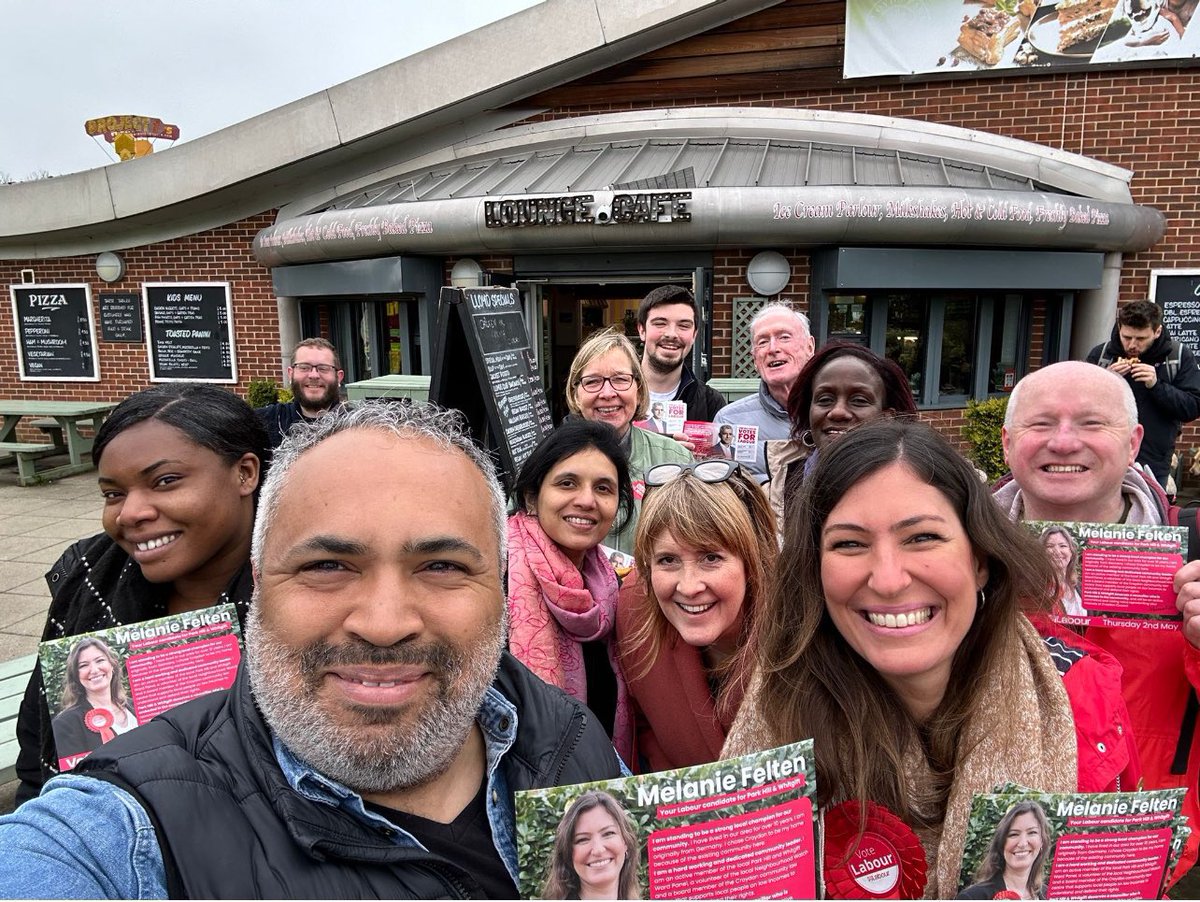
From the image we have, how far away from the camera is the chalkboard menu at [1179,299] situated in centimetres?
812

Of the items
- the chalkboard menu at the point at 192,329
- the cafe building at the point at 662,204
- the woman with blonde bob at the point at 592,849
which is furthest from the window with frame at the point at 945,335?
the chalkboard menu at the point at 192,329

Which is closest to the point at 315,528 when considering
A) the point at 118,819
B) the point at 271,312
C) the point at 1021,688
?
the point at 118,819

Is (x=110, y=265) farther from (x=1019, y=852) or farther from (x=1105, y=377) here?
(x=1019, y=852)

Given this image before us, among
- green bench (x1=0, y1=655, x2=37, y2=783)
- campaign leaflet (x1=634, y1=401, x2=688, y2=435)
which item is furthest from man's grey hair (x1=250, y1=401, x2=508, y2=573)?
campaign leaflet (x1=634, y1=401, x2=688, y2=435)

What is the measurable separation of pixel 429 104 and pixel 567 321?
140 inches

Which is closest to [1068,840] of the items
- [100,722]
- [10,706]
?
[100,722]

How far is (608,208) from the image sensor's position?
716cm

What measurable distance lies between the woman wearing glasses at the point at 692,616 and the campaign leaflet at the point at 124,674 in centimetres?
108

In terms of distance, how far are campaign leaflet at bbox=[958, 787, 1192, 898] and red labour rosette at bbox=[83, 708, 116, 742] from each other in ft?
5.58

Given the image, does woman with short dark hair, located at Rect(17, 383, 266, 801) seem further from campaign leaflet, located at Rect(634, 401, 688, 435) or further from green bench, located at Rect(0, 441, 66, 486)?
green bench, located at Rect(0, 441, 66, 486)

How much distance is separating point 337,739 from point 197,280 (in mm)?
10582

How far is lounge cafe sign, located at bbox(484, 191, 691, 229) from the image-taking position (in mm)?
7146

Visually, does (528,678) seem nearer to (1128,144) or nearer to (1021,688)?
(1021,688)

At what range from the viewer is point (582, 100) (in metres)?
9.18
